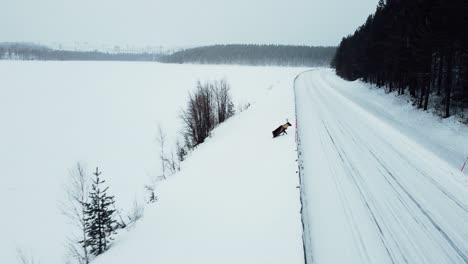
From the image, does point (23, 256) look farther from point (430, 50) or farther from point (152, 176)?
point (430, 50)

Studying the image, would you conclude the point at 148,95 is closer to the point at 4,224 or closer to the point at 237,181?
the point at 4,224

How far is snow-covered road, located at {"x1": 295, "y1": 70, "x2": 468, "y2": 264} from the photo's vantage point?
834cm

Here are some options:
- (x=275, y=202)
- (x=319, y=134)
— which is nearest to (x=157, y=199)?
(x=275, y=202)

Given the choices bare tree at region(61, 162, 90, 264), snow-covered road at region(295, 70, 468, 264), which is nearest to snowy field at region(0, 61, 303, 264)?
bare tree at region(61, 162, 90, 264)

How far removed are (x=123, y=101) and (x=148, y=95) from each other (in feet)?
25.2

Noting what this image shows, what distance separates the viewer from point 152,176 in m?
28.0

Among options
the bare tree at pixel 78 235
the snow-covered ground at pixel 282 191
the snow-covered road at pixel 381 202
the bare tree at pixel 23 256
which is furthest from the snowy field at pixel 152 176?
the snow-covered road at pixel 381 202

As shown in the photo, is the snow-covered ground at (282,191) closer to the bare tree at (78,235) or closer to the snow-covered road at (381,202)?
the snow-covered road at (381,202)

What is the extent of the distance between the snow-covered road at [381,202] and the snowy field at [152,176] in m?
0.92

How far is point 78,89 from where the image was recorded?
7531 cm

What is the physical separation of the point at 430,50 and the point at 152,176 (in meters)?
26.9

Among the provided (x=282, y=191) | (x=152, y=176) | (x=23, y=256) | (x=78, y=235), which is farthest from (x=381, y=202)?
(x=152, y=176)

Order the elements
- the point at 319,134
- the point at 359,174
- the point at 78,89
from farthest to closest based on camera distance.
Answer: the point at 78,89 → the point at 319,134 → the point at 359,174

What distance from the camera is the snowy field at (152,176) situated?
9758 mm
